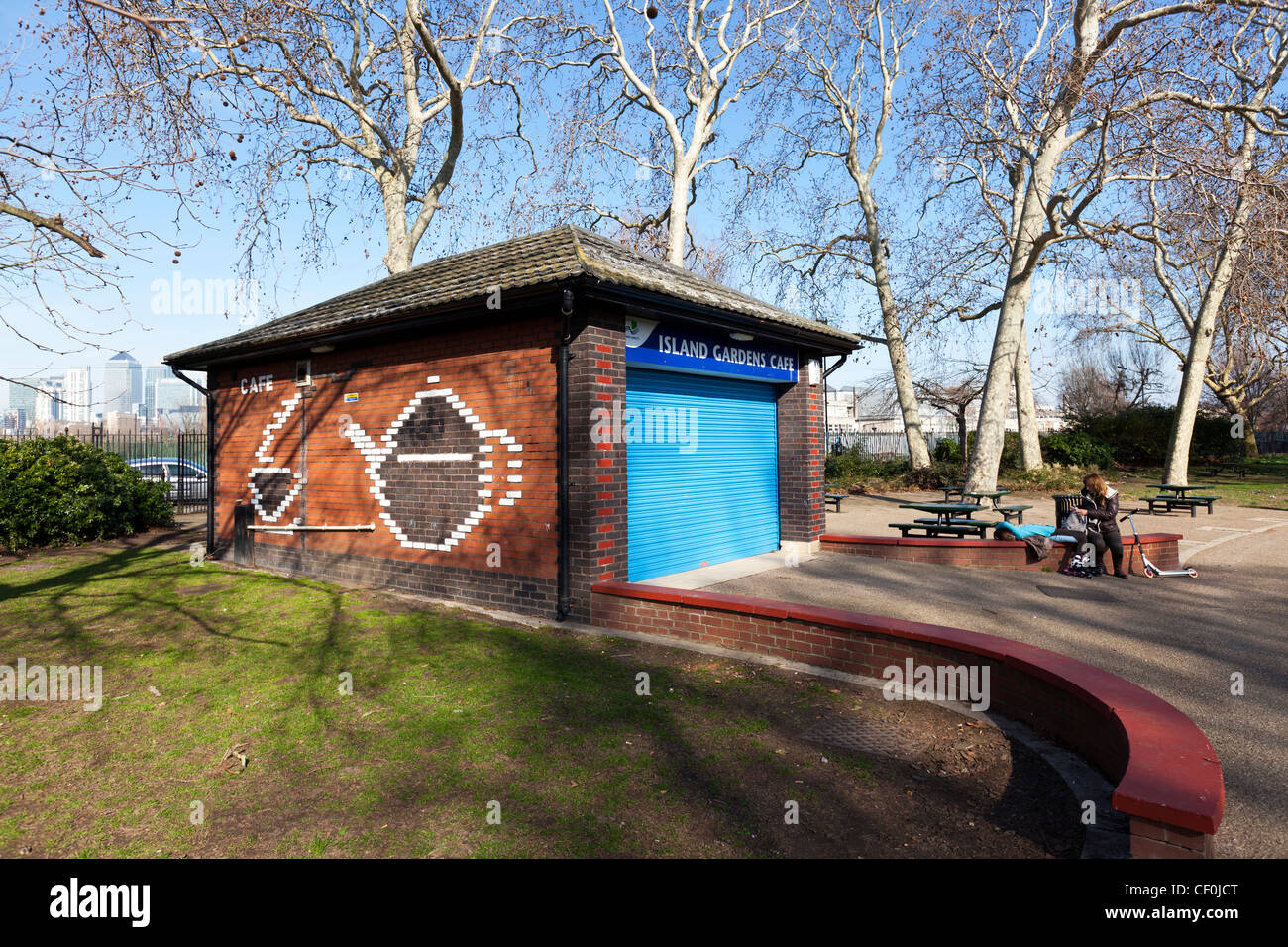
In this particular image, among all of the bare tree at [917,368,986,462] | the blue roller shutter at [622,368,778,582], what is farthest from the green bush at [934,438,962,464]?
the blue roller shutter at [622,368,778,582]

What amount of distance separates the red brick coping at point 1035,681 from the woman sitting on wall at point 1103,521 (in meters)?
5.39

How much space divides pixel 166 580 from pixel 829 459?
22.6 meters

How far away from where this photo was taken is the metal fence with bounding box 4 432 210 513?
19953 millimetres

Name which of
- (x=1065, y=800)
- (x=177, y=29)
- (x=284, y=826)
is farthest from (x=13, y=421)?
(x=1065, y=800)

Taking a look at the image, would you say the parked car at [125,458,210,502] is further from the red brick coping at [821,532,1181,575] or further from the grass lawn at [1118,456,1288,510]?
the grass lawn at [1118,456,1288,510]

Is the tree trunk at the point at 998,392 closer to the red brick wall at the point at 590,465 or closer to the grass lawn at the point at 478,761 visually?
the red brick wall at the point at 590,465

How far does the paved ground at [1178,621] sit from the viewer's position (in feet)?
12.4

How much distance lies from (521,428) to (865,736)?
482cm

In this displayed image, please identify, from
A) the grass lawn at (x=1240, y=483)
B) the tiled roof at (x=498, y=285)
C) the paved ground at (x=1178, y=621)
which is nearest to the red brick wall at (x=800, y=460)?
the paved ground at (x=1178, y=621)
